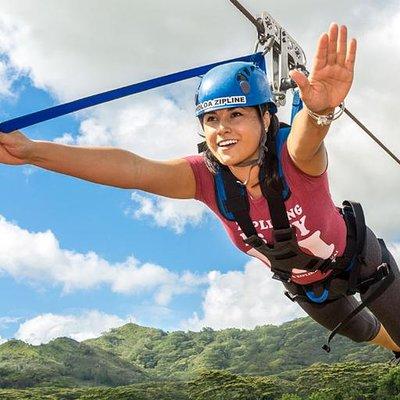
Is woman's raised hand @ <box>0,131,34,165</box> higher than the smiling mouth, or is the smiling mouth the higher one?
woman's raised hand @ <box>0,131,34,165</box>

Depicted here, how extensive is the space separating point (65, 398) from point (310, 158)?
88577mm

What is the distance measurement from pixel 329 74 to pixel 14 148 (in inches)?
77.7

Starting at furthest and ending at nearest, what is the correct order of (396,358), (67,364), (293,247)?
(67,364)
(396,358)
(293,247)

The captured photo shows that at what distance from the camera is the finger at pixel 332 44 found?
325 cm

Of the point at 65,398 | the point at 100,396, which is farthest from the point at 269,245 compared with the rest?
the point at 65,398

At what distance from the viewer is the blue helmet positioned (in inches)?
168

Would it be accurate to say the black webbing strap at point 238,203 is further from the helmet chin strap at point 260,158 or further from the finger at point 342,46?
the finger at point 342,46

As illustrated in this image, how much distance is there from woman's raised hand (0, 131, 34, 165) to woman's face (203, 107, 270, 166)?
1.20 m

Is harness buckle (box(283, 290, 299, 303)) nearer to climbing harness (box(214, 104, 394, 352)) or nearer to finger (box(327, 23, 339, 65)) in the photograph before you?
climbing harness (box(214, 104, 394, 352))

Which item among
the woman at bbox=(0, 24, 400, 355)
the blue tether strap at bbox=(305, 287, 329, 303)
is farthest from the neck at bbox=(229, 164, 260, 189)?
the blue tether strap at bbox=(305, 287, 329, 303)

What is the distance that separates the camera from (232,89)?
4305 mm

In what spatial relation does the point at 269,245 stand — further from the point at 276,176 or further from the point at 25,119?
the point at 25,119

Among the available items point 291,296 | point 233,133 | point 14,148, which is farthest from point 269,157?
point 291,296

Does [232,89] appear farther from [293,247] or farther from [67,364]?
[67,364]
